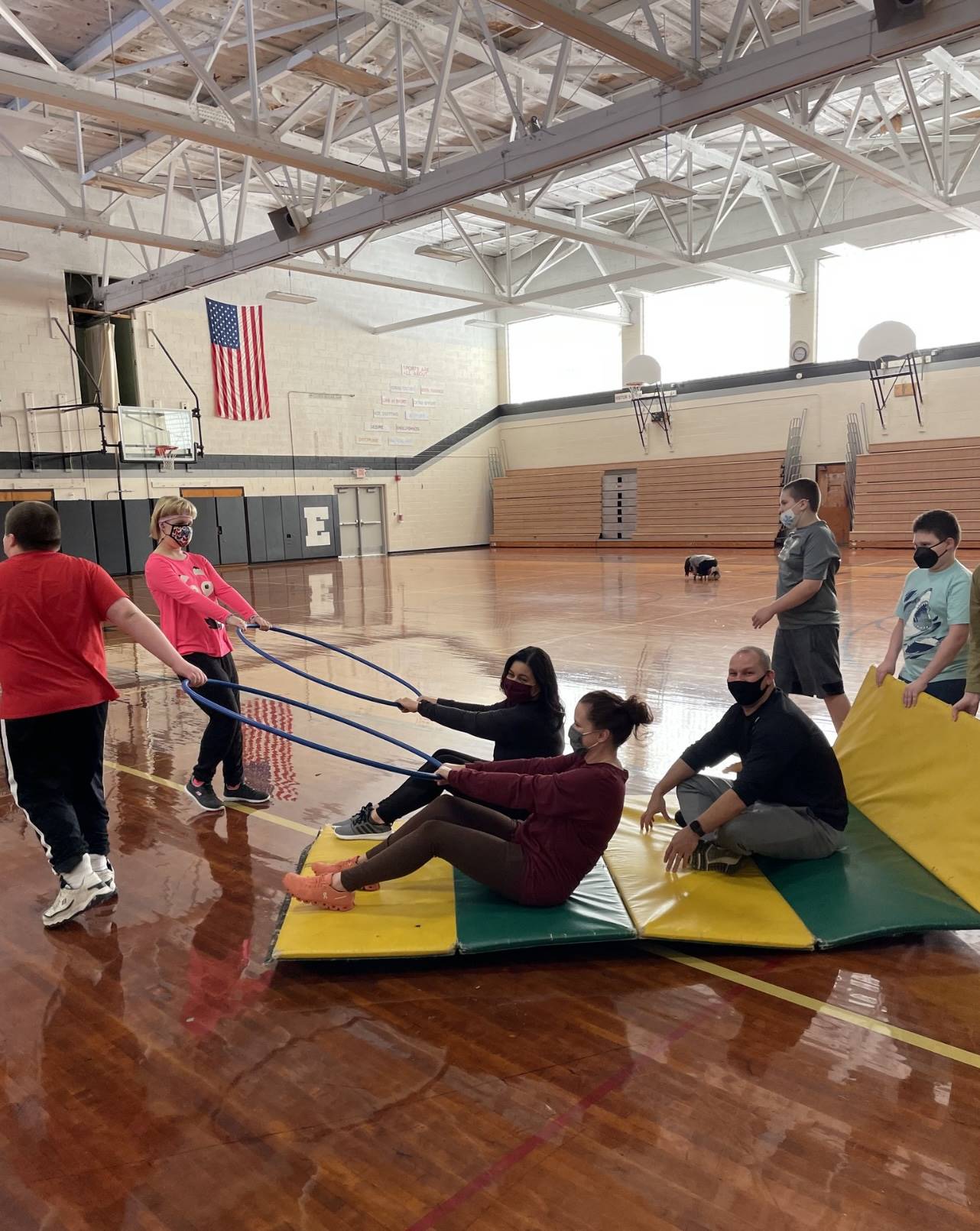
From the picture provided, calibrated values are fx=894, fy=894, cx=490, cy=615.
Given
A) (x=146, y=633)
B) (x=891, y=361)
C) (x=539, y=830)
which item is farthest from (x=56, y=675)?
(x=891, y=361)

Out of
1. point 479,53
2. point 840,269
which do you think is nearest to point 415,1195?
point 479,53

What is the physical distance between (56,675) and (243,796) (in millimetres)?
1866

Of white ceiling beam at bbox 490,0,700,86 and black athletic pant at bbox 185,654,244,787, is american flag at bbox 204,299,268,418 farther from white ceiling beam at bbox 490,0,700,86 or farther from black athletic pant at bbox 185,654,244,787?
black athletic pant at bbox 185,654,244,787

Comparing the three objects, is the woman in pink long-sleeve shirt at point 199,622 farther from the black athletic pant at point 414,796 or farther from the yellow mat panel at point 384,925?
the yellow mat panel at point 384,925

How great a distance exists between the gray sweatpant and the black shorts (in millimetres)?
1791

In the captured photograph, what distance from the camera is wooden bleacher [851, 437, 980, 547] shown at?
21062mm

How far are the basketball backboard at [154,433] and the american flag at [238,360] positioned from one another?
1870 mm

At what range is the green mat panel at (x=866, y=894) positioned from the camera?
3504 mm

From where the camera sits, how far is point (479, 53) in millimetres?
13781

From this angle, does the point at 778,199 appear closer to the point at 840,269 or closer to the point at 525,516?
the point at 840,269

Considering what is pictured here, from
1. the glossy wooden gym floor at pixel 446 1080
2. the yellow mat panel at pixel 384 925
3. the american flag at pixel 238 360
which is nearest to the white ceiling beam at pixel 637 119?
the american flag at pixel 238 360

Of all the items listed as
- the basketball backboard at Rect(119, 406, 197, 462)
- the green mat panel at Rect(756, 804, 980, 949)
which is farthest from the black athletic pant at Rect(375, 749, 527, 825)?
the basketball backboard at Rect(119, 406, 197, 462)

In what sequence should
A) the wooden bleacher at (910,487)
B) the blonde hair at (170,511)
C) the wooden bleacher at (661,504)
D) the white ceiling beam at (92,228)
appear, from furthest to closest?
the wooden bleacher at (661,504) < the wooden bleacher at (910,487) < the white ceiling beam at (92,228) < the blonde hair at (170,511)

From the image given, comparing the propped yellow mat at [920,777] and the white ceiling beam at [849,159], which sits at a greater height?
the white ceiling beam at [849,159]
